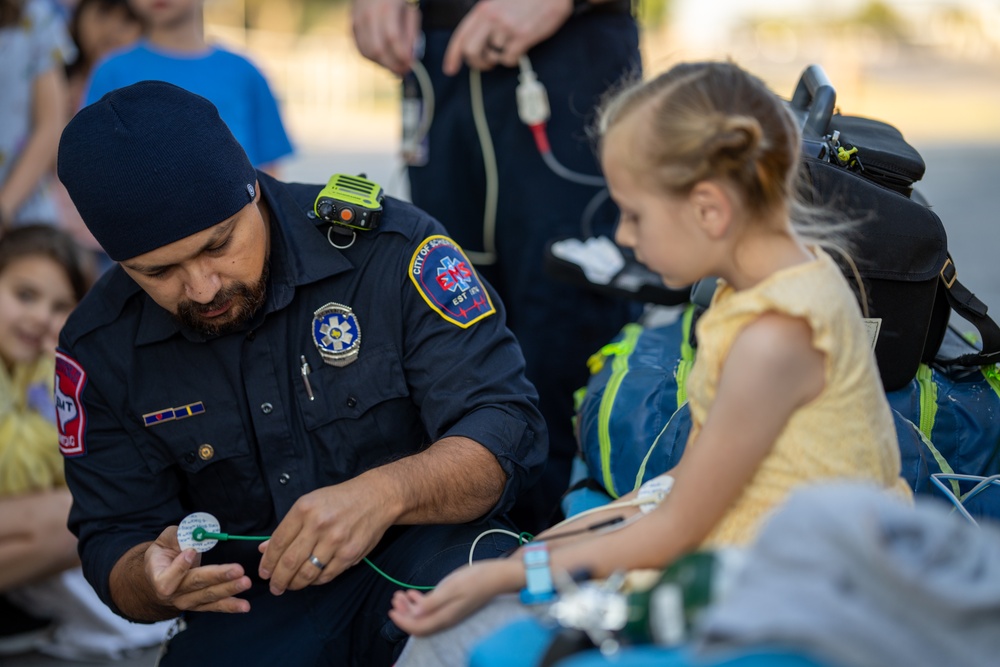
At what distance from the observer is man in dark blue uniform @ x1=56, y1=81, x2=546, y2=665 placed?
209cm

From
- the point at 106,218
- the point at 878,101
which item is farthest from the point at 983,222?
the point at 878,101

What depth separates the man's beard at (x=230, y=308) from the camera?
209 centimetres

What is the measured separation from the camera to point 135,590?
2.08 m

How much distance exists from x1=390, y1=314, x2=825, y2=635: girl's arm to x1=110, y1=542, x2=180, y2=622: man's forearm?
692mm

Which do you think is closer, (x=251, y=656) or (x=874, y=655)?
(x=874, y=655)

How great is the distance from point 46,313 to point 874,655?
2794 millimetres

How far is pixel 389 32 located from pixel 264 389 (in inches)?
53.9

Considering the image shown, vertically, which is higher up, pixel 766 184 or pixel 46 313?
pixel 766 184

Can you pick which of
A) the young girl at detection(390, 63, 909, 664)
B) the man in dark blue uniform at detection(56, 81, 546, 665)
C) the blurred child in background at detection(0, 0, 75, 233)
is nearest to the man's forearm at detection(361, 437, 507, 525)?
the man in dark blue uniform at detection(56, 81, 546, 665)

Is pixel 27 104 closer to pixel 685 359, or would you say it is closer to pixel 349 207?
pixel 349 207

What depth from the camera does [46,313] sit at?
3250 millimetres

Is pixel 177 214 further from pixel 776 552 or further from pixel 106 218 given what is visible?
pixel 776 552

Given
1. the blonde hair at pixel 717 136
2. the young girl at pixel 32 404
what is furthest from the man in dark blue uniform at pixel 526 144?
the blonde hair at pixel 717 136

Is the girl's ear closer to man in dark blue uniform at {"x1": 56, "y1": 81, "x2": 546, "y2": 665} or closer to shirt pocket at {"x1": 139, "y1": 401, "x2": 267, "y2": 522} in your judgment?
man in dark blue uniform at {"x1": 56, "y1": 81, "x2": 546, "y2": 665}
